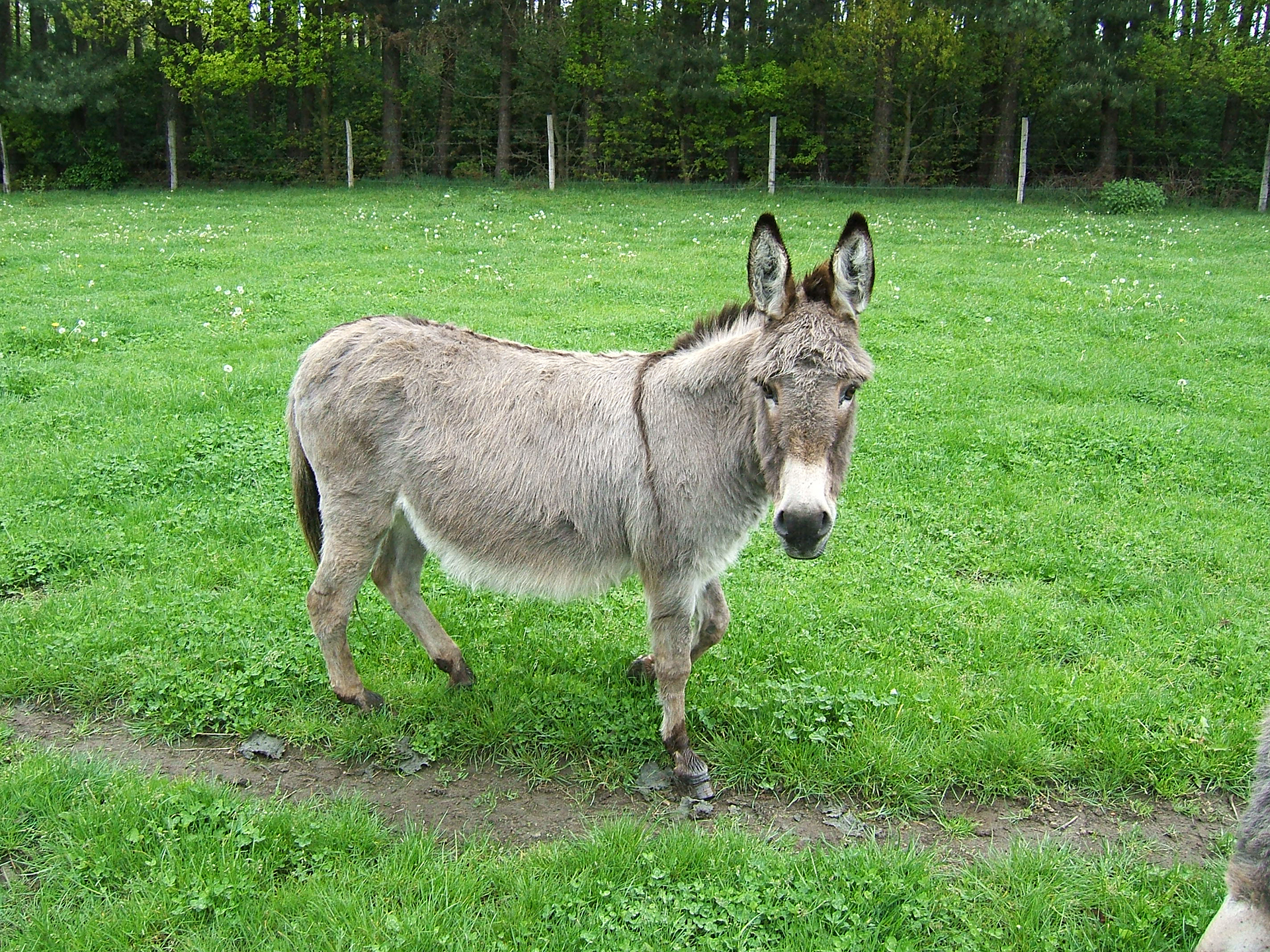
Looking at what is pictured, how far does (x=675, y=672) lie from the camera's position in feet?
11.7

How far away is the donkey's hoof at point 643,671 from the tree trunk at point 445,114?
25.5m

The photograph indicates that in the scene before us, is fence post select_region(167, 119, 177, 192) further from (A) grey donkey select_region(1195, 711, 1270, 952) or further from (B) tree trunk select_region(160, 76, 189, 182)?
(A) grey donkey select_region(1195, 711, 1270, 952)

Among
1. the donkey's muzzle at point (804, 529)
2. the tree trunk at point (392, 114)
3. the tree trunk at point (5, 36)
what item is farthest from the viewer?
the tree trunk at point (5, 36)

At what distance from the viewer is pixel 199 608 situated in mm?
4520

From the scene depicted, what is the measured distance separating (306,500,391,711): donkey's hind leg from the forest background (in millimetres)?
22766

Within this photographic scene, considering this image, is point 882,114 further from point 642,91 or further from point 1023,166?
point 642,91

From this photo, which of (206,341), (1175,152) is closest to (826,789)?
(206,341)

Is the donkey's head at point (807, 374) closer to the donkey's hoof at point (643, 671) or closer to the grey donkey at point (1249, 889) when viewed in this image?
the donkey's hoof at point (643, 671)

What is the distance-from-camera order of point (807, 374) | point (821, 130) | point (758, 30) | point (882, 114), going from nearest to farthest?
1. point (807, 374)
2. point (882, 114)
3. point (758, 30)
4. point (821, 130)

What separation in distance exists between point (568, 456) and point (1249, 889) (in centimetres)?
265

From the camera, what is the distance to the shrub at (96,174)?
25047 millimetres

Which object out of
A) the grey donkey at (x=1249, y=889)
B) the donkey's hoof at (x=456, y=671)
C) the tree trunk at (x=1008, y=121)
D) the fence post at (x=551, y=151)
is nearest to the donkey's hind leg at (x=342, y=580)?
the donkey's hoof at (x=456, y=671)

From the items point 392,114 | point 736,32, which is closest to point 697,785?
point 392,114

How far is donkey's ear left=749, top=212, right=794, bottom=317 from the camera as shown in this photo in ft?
10.5
